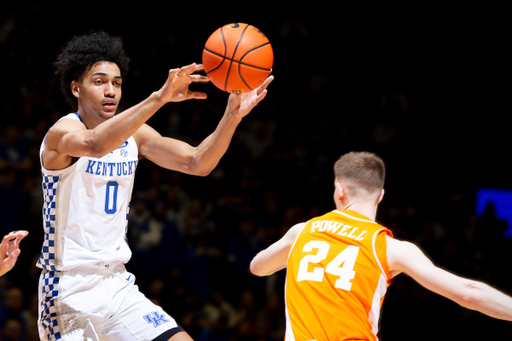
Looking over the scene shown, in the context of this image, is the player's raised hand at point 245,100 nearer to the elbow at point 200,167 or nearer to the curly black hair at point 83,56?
the elbow at point 200,167

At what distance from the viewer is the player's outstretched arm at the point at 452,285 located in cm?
255

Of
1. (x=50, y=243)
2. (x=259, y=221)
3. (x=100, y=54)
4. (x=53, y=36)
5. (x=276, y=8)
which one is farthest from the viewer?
(x=276, y=8)

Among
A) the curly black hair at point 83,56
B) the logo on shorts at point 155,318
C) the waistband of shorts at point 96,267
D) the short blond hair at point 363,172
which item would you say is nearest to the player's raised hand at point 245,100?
the short blond hair at point 363,172

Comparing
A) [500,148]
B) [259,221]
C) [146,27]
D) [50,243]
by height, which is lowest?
[259,221]

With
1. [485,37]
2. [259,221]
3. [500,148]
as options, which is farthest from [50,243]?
[485,37]

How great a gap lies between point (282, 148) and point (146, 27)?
297 cm

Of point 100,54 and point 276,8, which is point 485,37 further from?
point 100,54

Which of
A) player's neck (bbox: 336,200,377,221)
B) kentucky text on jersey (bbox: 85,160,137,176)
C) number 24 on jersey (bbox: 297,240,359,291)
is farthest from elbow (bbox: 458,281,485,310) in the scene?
kentucky text on jersey (bbox: 85,160,137,176)

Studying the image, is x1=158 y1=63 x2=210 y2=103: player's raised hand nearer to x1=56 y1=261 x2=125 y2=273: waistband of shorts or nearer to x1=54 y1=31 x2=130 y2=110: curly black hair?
x1=54 y1=31 x2=130 y2=110: curly black hair

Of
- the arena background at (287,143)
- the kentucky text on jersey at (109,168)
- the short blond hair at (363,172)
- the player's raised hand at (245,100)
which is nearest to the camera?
the short blond hair at (363,172)

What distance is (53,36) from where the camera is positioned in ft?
27.3

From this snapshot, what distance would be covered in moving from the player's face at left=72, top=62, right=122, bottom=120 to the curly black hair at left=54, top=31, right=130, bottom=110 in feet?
0.22

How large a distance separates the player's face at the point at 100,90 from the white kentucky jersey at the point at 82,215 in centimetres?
36

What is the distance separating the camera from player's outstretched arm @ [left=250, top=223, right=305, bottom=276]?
3.19m
